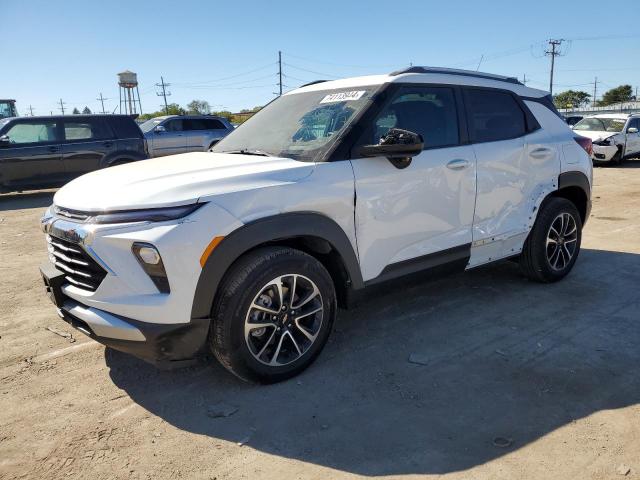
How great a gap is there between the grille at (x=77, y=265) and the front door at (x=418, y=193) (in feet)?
5.18

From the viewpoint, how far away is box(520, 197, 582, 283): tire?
4.60 metres

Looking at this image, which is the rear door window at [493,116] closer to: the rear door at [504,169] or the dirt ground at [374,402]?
the rear door at [504,169]

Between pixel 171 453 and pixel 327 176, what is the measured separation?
177 cm

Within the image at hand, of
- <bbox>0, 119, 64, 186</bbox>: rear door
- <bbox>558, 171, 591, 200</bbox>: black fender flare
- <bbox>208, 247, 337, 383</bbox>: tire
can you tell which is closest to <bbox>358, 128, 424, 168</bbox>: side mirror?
<bbox>208, 247, 337, 383</bbox>: tire

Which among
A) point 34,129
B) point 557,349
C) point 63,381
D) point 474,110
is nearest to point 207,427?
point 63,381

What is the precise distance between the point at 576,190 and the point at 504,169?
1.28 metres

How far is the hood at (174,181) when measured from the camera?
2.73 meters

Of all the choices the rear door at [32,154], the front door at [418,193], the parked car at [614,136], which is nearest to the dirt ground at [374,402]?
the front door at [418,193]

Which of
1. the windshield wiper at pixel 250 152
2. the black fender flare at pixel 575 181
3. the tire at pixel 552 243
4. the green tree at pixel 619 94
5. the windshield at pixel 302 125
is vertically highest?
the green tree at pixel 619 94

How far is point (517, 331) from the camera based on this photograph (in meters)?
3.82

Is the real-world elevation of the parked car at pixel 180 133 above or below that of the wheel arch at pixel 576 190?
above

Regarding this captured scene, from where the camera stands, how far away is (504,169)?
417cm

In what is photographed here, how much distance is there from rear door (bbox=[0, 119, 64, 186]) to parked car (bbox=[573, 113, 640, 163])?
1450 centimetres

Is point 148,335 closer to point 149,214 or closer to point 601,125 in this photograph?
point 149,214
